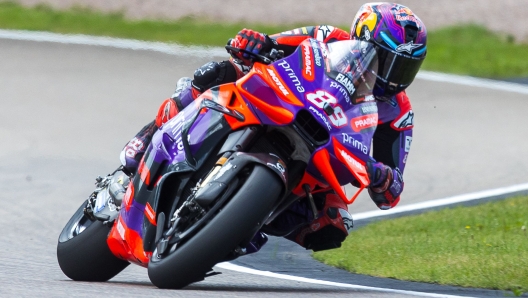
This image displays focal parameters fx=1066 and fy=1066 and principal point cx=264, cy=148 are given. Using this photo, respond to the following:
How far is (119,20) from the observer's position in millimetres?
17297

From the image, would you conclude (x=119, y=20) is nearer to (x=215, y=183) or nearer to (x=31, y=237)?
(x=31, y=237)

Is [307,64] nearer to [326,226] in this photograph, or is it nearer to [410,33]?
[410,33]

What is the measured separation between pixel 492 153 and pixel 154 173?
Answer: 668cm

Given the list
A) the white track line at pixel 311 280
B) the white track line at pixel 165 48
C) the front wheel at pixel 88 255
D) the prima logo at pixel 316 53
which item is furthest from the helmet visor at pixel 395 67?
the white track line at pixel 165 48

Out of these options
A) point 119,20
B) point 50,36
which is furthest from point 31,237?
point 119,20

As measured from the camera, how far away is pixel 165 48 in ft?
48.3

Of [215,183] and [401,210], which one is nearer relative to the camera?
[215,183]

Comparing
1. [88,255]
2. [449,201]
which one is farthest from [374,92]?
[449,201]

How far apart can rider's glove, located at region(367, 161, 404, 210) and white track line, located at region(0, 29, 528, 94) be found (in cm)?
856

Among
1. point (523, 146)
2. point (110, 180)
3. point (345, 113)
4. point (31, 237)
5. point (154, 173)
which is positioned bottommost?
point (523, 146)

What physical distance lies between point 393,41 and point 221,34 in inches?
444

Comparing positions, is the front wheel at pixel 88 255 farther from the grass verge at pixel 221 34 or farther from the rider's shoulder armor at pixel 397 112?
the grass verge at pixel 221 34

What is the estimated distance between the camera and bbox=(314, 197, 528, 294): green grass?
588 centimetres

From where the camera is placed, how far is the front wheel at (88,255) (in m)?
5.57
